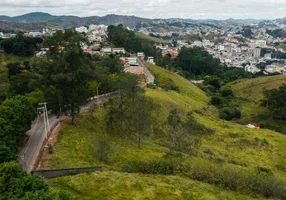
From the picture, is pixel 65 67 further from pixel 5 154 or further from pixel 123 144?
pixel 5 154

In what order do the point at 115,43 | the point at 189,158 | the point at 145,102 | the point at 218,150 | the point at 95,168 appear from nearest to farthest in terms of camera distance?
the point at 95,168
the point at 189,158
the point at 145,102
the point at 218,150
the point at 115,43

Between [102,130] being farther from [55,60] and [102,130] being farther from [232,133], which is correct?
[232,133]

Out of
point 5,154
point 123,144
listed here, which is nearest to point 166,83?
point 123,144

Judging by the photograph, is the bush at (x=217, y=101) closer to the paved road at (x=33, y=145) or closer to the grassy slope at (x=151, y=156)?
the grassy slope at (x=151, y=156)

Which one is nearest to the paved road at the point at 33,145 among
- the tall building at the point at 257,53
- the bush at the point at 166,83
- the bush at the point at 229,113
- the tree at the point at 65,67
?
the tree at the point at 65,67

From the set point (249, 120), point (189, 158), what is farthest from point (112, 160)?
point (249, 120)

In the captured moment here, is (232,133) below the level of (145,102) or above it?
below
